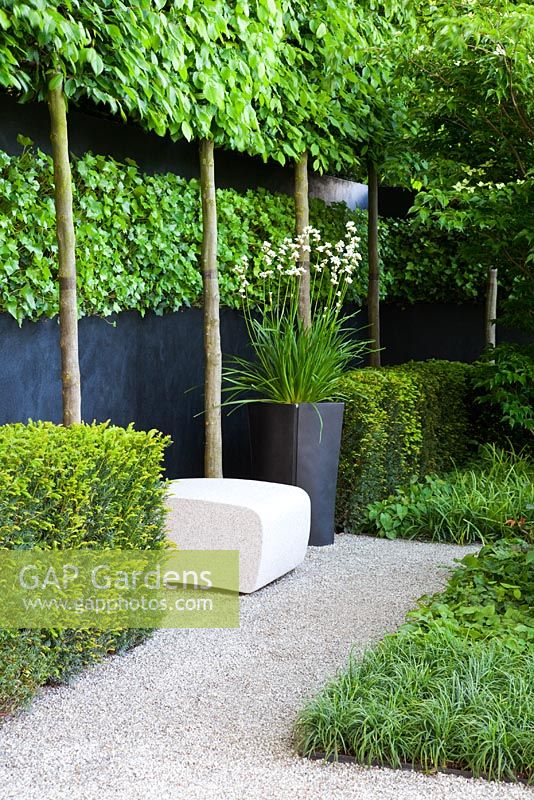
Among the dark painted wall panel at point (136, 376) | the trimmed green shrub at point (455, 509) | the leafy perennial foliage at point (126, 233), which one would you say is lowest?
the trimmed green shrub at point (455, 509)

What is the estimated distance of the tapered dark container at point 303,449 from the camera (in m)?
5.83

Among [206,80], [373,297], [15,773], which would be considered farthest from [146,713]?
[373,297]

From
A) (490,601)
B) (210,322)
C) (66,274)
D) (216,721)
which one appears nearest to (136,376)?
(210,322)

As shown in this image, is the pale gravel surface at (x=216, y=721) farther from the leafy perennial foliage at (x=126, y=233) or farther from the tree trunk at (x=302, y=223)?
the tree trunk at (x=302, y=223)

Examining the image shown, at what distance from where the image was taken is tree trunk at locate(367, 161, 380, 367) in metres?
8.19

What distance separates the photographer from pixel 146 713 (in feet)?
10.8

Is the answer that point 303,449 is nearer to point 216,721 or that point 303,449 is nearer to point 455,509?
point 455,509

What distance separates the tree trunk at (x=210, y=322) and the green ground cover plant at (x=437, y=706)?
8.03ft

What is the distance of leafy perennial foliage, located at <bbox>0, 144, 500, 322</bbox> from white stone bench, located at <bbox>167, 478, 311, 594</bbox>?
1.24 metres

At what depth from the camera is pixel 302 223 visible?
22.3ft

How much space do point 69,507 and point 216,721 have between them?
0.92 meters

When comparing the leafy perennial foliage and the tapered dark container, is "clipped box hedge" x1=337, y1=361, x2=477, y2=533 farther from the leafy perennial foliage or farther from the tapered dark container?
the leafy perennial foliage
